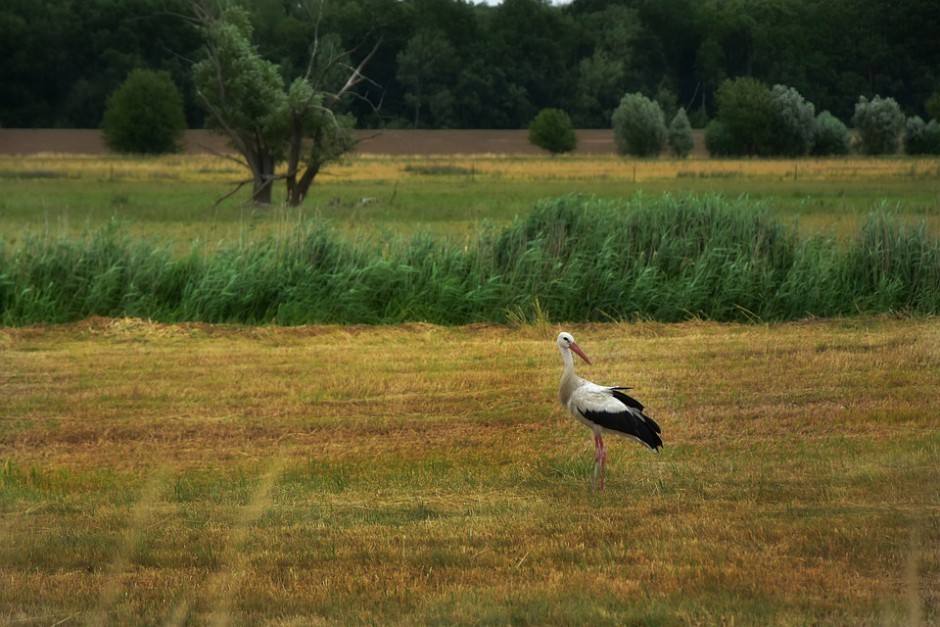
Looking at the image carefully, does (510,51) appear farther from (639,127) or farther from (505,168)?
(639,127)

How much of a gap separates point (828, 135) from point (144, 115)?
47.2 metres

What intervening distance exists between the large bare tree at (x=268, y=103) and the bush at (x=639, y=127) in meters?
20.4

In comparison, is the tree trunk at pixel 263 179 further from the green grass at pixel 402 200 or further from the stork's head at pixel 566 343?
the stork's head at pixel 566 343

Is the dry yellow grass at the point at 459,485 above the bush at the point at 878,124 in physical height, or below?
below

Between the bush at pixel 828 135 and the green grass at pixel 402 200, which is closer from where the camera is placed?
the green grass at pixel 402 200

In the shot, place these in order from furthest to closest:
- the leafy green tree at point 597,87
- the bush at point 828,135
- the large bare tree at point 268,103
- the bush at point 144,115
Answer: the bush at point 144,115, the leafy green tree at point 597,87, the large bare tree at point 268,103, the bush at point 828,135

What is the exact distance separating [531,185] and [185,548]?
45306 millimetres

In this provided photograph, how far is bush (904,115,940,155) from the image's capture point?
44.0 metres

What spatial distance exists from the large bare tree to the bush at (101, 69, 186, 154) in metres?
33.5

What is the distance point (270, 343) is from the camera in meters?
14.4

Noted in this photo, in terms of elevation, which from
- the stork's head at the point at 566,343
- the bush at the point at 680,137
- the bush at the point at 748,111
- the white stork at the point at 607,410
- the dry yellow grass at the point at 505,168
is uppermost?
the bush at the point at 748,111

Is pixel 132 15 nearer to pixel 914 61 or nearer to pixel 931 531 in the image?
pixel 914 61

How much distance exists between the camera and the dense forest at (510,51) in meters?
33.5

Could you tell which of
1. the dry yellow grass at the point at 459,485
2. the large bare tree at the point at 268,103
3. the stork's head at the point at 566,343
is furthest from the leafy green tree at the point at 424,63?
the stork's head at the point at 566,343
